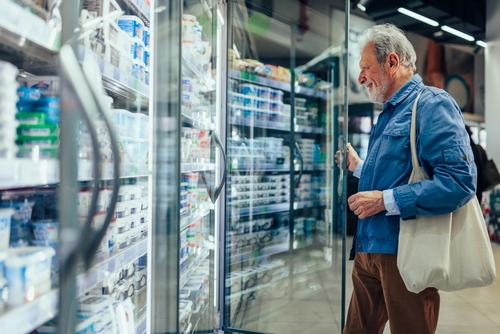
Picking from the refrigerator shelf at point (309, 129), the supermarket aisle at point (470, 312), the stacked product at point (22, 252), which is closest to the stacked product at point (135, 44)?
the stacked product at point (22, 252)

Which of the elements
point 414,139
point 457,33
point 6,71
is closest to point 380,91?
point 414,139

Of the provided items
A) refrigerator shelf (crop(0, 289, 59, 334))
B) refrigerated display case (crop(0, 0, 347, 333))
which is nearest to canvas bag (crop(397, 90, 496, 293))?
refrigerated display case (crop(0, 0, 347, 333))

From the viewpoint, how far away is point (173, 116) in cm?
133

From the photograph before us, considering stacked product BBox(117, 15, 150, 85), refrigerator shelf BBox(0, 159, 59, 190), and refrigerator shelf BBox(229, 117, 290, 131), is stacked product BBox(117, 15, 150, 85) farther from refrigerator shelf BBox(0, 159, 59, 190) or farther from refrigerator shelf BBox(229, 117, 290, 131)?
refrigerator shelf BBox(229, 117, 290, 131)

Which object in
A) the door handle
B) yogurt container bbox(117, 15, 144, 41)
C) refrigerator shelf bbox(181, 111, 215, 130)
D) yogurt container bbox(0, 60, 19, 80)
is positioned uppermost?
yogurt container bbox(117, 15, 144, 41)

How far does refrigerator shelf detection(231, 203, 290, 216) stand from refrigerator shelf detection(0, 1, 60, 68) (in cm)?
208

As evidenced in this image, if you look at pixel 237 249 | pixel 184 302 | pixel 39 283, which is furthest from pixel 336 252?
pixel 39 283

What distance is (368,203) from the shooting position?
157 centimetres

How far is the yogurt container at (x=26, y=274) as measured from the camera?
3.11 feet

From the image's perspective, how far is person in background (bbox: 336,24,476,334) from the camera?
1.44m

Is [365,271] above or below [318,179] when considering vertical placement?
below

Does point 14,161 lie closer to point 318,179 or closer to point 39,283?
point 39,283

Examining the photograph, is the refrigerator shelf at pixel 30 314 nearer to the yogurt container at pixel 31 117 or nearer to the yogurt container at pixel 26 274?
the yogurt container at pixel 26 274

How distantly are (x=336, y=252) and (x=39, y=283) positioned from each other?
3648 millimetres
